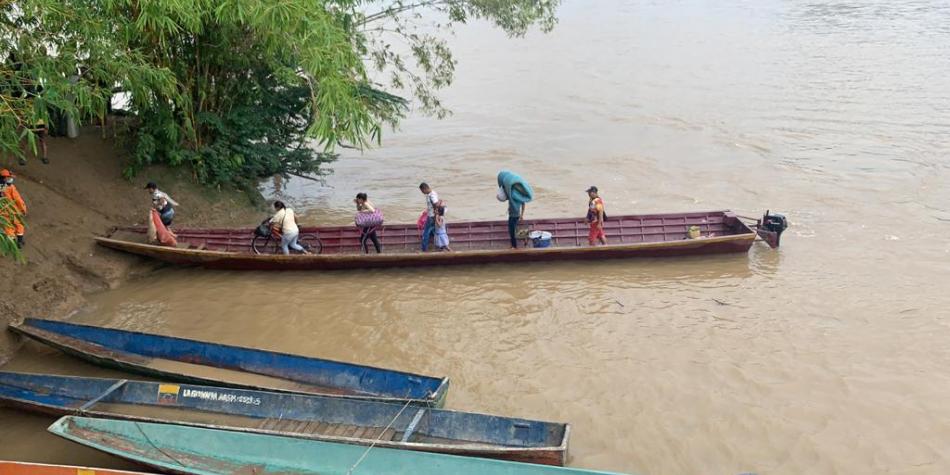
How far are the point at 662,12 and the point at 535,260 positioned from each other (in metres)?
28.4

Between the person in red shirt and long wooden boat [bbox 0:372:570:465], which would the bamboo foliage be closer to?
long wooden boat [bbox 0:372:570:465]

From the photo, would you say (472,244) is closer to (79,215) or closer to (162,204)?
(162,204)

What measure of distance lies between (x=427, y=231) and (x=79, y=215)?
5.21 m

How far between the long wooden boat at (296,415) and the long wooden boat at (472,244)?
135 inches

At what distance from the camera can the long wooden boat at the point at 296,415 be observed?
6352 mm

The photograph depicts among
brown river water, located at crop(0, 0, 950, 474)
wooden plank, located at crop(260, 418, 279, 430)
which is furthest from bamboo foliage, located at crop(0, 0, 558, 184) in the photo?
wooden plank, located at crop(260, 418, 279, 430)

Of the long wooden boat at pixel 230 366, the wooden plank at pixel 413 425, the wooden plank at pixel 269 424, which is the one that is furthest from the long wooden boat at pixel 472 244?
the wooden plank at pixel 413 425

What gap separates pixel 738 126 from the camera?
1911 cm

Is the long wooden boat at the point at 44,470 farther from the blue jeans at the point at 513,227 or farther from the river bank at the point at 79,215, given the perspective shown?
the blue jeans at the point at 513,227

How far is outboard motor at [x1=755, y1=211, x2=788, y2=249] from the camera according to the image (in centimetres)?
1144

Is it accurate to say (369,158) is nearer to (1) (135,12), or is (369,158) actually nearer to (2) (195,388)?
(1) (135,12)

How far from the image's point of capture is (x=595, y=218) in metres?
11.2

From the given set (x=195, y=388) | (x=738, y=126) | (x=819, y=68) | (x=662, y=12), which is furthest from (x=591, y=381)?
(x=662, y=12)

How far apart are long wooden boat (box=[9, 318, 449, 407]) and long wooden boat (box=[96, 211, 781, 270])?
2263mm
